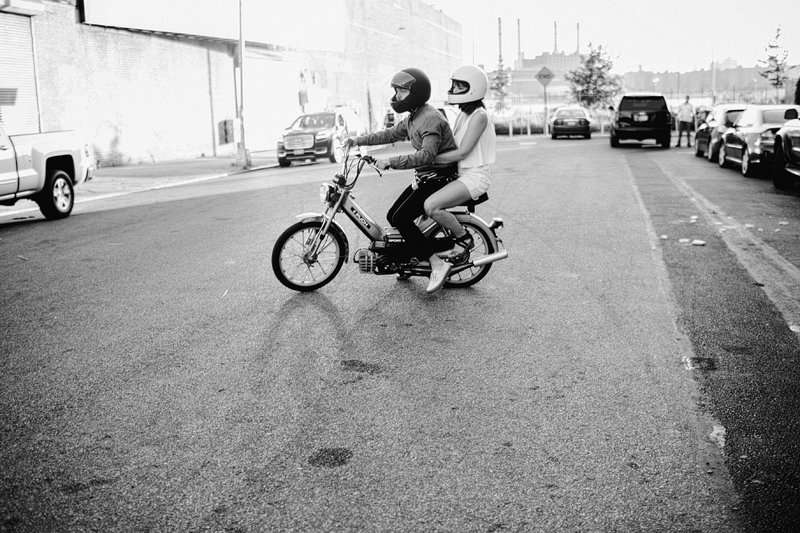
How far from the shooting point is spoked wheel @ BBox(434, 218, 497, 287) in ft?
25.1

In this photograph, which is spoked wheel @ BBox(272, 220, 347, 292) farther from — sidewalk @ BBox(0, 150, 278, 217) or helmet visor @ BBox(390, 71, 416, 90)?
sidewalk @ BBox(0, 150, 278, 217)

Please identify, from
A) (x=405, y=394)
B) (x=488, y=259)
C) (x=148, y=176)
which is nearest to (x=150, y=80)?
(x=148, y=176)

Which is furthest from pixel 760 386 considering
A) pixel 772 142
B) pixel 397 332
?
pixel 772 142

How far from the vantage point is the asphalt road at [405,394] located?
11.4ft

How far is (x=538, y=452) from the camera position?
398 cm

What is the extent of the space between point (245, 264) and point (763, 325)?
506cm

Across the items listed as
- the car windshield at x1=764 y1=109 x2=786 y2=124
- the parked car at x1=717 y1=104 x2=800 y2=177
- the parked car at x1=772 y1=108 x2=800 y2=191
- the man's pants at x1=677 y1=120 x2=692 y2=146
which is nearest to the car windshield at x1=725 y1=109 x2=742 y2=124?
the parked car at x1=717 y1=104 x2=800 y2=177

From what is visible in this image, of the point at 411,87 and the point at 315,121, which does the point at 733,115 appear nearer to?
the point at 315,121

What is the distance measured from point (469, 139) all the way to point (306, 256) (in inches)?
67.2

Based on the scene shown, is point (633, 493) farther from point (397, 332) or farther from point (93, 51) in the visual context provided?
point (93, 51)

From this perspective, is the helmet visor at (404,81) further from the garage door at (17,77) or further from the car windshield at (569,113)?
the car windshield at (569,113)

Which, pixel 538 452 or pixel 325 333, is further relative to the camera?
pixel 325 333

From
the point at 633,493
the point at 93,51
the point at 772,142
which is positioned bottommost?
the point at 633,493

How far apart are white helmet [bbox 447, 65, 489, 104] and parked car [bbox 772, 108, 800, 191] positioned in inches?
390
